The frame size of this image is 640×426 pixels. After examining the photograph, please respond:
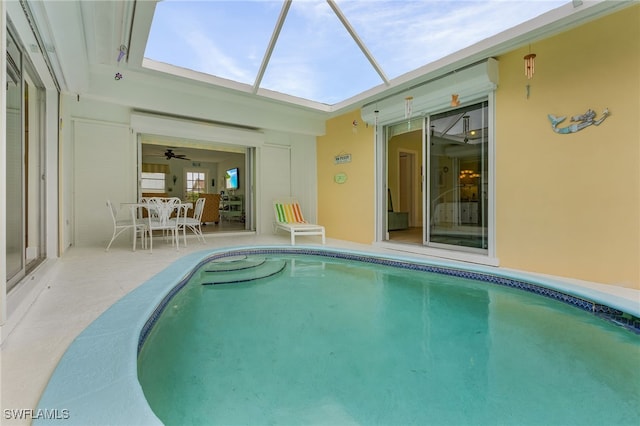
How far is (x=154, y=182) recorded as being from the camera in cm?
1110

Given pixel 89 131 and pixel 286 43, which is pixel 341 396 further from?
→ pixel 89 131

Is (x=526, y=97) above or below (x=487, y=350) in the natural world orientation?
above

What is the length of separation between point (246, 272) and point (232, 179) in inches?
283

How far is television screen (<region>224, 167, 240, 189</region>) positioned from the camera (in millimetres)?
10241

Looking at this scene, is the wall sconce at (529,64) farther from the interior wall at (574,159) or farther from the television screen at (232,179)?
the television screen at (232,179)

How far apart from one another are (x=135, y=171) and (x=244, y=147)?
2.35 metres

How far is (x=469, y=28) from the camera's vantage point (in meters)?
3.72

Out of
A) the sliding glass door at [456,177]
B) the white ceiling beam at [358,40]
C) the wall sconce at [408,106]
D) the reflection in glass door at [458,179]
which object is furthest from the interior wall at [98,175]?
the reflection in glass door at [458,179]

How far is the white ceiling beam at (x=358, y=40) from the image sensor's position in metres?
4.00

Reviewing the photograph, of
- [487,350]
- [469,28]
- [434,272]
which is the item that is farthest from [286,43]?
[487,350]

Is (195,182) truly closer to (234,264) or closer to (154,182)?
(154,182)

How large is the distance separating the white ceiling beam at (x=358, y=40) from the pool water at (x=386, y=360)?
134 inches

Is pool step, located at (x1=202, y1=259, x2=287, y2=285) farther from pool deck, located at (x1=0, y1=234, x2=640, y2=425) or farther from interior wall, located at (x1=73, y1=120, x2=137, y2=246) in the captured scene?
interior wall, located at (x1=73, y1=120, x2=137, y2=246)

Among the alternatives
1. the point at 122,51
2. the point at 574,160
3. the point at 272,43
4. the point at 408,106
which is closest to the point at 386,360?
the point at 574,160
